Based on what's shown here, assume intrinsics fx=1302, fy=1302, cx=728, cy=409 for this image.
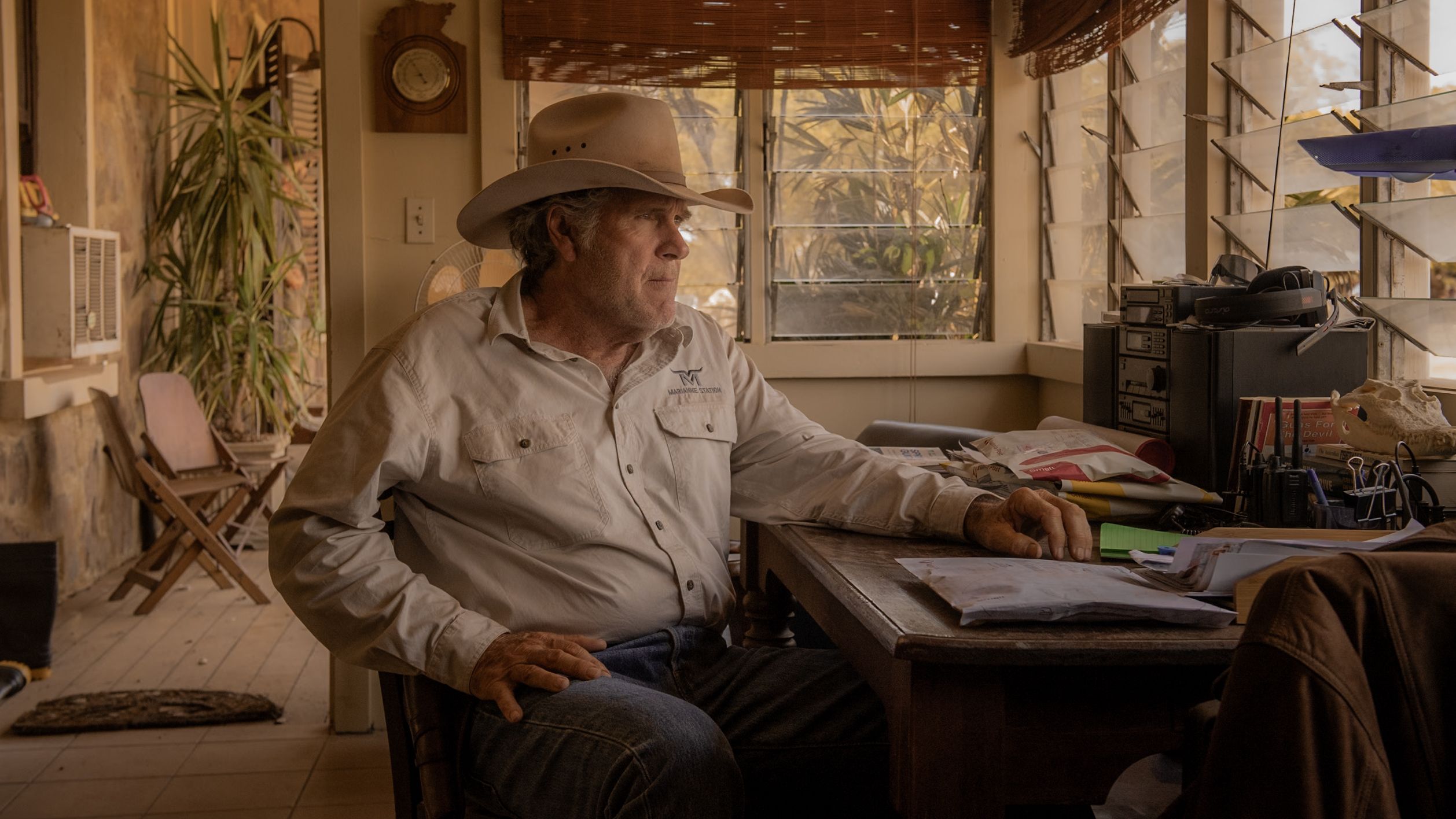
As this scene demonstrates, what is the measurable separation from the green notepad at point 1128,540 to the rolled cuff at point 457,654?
2.68 ft

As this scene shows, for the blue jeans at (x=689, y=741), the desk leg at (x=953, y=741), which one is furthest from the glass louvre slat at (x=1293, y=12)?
the desk leg at (x=953, y=741)

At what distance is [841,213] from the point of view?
12.7 ft

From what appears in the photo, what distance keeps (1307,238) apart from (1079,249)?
117 centimetres

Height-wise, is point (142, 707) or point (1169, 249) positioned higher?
point (1169, 249)

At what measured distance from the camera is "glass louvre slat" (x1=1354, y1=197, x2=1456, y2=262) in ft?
6.85

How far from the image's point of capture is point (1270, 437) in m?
1.95

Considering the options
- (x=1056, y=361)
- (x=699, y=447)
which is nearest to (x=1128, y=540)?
(x=699, y=447)

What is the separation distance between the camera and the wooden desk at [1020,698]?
50.2 inches

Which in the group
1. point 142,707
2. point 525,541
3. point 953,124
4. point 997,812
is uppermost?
point 953,124

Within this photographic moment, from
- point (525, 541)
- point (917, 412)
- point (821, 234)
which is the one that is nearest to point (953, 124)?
point (821, 234)

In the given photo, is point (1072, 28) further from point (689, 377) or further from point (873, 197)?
point (689, 377)

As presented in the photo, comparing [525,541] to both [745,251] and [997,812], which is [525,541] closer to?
[997,812]

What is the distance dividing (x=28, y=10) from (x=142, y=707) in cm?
308

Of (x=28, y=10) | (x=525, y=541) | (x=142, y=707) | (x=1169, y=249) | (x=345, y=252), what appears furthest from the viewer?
(x=28, y=10)
